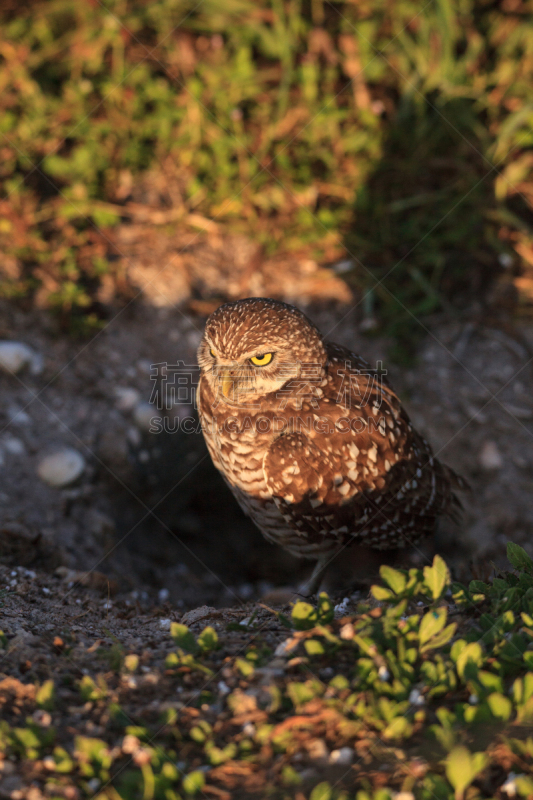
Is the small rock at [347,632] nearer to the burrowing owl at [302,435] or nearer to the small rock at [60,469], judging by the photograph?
the burrowing owl at [302,435]

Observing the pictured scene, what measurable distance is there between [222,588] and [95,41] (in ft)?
15.0

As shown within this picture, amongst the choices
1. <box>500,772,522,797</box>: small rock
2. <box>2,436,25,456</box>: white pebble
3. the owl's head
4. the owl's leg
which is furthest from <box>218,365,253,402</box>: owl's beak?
<box>500,772,522,797</box>: small rock

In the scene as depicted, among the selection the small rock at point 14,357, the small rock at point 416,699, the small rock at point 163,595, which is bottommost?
the small rock at point 163,595

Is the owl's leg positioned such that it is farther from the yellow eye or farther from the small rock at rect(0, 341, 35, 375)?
the small rock at rect(0, 341, 35, 375)

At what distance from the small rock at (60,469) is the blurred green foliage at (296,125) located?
1.62 meters

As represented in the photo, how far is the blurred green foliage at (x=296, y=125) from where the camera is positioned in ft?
15.8

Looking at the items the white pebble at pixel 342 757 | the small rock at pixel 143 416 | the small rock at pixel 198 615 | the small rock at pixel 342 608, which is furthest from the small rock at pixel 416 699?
the small rock at pixel 143 416

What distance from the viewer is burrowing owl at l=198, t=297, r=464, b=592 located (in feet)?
9.62

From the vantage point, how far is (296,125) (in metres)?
5.10

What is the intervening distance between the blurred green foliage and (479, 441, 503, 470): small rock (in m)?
1.16

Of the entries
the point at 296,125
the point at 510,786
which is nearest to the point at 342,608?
the point at 510,786

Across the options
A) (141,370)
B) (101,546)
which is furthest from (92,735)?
(141,370)

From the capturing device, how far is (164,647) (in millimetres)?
2240

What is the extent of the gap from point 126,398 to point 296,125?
9.04 ft
